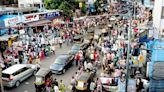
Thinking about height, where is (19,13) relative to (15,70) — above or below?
above

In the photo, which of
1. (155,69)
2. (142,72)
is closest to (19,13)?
(142,72)

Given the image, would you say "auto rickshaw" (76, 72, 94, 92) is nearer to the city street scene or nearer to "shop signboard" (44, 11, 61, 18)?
the city street scene

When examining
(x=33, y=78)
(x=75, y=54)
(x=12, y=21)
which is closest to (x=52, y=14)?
(x=12, y=21)

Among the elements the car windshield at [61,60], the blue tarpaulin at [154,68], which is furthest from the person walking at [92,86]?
the car windshield at [61,60]

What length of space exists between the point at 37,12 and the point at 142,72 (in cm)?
2708

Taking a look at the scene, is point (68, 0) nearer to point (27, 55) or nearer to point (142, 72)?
point (27, 55)

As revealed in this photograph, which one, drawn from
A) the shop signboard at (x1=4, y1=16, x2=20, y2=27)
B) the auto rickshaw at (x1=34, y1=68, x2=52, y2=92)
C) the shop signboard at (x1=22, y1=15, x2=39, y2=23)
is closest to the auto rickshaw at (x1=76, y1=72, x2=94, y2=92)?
the auto rickshaw at (x1=34, y1=68, x2=52, y2=92)

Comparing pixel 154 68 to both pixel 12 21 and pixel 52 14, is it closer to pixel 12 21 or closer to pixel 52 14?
pixel 12 21

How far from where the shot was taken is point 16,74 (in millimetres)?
23391

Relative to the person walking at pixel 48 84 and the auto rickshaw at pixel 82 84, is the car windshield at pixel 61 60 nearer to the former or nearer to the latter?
the person walking at pixel 48 84

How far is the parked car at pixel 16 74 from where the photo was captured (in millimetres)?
22766

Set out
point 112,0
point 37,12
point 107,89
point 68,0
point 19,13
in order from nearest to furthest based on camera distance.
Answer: point 107,89 → point 19,13 → point 37,12 → point 68,0 → point 112,0

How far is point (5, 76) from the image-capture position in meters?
22.8

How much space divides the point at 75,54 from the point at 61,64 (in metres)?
3.82
